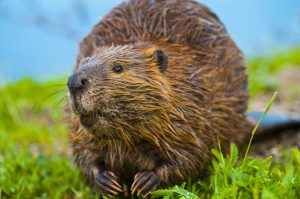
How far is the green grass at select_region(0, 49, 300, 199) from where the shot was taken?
6.93ft

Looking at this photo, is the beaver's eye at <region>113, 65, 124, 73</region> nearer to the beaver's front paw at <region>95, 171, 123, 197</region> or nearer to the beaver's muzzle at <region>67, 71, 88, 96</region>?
the beaver's muzzle at <region>67, 71, 88, 96</region>

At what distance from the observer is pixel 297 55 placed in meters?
6.75

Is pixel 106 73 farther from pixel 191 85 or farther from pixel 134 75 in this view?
pixel 191 85

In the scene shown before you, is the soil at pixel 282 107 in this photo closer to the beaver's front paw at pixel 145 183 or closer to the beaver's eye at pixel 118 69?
the beaver's front paw at pixel 145 183

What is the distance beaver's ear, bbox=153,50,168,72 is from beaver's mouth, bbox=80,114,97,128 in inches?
16.9

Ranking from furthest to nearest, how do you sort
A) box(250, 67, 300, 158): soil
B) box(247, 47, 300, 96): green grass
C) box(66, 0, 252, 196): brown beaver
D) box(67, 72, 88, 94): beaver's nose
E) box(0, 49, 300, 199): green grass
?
box(247, 47, 300, 96): green grass < box(250, 67, 300, 158): soil < box(66, 0, 252, 196): brown beaver < box(67, 72, 88, 94): beaver's nose < box(0, 49, 300, 199): green grass

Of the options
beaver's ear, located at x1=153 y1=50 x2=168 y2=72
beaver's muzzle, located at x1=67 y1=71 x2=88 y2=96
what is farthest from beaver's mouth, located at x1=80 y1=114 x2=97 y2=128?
beaver's ear, located at x1=153 y1=50 x2=168 y2=72

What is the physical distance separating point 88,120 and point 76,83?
19 cm

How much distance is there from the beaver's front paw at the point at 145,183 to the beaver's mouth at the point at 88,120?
1.00 feet

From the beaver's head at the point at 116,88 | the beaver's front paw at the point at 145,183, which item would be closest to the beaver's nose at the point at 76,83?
the beaver's head at the point at 116,88

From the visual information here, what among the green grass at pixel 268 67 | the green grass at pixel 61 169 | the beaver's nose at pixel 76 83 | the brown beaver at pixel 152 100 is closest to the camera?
the green grass at pixel 61 169

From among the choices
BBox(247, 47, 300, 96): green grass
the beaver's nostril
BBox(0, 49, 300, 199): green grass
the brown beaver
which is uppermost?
the beaver's nostril

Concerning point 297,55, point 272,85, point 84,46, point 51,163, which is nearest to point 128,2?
point 84,46

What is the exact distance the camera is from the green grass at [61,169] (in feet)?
6.93
